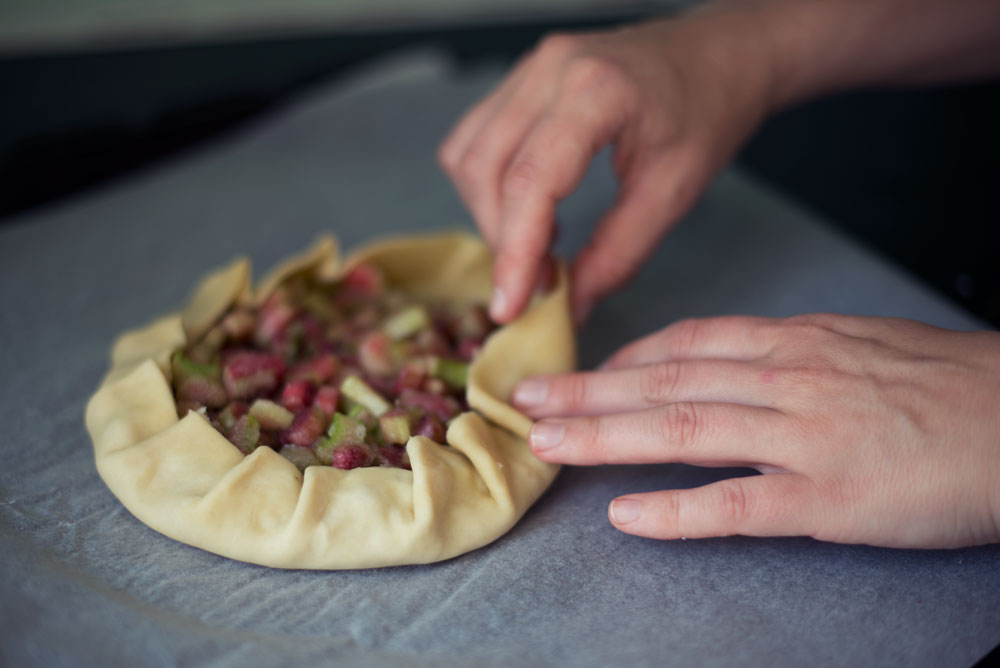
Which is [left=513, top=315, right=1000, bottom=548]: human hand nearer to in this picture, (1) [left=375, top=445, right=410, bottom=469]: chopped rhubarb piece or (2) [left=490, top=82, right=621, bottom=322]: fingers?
(1) [left=375, top=445, right=410, bottom=469]: chopped rhubarb piece

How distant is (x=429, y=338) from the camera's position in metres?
1.54

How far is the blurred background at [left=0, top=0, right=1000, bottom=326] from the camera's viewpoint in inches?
87.2

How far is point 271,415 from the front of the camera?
1313 mm

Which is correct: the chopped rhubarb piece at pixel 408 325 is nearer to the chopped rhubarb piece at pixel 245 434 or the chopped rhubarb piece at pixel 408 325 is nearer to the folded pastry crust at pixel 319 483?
the folded pastry crust at pixel 319 483

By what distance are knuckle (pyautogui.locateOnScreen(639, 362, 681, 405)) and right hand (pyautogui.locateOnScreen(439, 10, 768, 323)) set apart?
0.94 ft

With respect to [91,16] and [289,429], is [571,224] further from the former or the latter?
[91,16]

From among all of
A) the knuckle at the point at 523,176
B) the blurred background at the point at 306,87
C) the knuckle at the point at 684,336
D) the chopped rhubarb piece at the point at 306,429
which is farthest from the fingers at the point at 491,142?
A: the blurred background at the point at 306,87

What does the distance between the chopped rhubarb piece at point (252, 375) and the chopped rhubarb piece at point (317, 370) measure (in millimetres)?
30

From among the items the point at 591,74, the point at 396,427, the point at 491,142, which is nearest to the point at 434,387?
the point at 396,427

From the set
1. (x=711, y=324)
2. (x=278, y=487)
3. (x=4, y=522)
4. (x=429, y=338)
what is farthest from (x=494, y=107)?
(x=4, y=522)

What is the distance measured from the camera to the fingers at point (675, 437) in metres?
A: 1.12

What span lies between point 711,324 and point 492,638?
61cm

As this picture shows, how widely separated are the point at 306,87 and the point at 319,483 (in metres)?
2.20

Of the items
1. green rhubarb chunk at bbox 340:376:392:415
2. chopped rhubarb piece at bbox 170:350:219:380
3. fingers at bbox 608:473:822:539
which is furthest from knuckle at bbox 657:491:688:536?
chopped rhubarb piece at bbox 170:350:219:380
